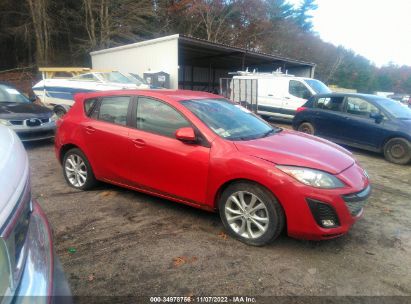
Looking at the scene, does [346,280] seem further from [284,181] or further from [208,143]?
[208,143]

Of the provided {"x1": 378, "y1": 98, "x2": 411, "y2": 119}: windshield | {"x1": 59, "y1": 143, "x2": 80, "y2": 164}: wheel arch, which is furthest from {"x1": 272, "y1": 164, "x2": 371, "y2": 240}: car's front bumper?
{"x1": 378, "y1": 98, "x2": 411, "y2": 119}: windshield

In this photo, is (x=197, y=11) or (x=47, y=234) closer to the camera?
(x=47, y=234)

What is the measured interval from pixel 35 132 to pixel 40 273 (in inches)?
290

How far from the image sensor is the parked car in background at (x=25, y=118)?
7.75m

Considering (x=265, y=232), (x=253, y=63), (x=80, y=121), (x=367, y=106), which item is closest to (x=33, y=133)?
(x=80, y=121)

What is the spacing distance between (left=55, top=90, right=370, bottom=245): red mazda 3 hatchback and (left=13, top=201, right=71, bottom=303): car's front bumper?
2.08 m

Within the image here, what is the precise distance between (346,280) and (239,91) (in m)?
11.7

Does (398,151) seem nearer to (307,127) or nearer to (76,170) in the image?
(307,127)

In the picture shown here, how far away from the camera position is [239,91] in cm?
1422

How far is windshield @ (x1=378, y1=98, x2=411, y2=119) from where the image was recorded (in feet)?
27.4

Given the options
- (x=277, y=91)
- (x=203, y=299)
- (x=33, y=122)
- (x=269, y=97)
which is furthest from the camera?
(x=269, y=97)

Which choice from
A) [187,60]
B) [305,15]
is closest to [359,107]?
[187,60]

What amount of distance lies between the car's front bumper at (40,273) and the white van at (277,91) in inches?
471

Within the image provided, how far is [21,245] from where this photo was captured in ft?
4.96
